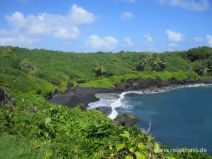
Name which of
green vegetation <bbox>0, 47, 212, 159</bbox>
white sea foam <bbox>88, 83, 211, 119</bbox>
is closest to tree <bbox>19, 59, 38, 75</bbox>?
green vegetation <bbox>0, 47, 212, 159</bbox>

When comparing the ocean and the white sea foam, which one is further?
the white sea foam

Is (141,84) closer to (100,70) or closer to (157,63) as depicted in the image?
(100,70)

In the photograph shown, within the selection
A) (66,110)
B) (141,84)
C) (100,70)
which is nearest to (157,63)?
(100,70)

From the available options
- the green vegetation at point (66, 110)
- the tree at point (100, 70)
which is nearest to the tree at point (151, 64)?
the green vegetation at point (66, 110)

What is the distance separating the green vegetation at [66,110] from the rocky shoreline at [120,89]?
7.65 ft

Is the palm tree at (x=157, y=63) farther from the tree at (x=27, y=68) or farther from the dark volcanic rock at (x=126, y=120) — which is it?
the dark volcanic rock at (x=126, y=120)

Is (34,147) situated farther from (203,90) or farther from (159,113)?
(203,90)

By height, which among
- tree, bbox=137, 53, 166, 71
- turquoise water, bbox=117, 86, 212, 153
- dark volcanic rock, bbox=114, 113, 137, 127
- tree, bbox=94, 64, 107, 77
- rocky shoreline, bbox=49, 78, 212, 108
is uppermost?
tree, bbox=137, 53, 166, 71

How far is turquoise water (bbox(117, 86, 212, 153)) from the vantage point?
6756cm

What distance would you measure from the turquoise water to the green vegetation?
598 inches

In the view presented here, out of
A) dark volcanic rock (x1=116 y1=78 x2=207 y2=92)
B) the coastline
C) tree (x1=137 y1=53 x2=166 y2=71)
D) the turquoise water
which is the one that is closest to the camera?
the turquoise water

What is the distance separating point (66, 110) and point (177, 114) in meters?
50.2

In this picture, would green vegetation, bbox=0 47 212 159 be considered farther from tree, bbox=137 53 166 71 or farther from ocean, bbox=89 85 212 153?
ocean, bbox=89 85 212 153

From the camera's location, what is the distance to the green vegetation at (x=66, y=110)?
16422 millimetres
